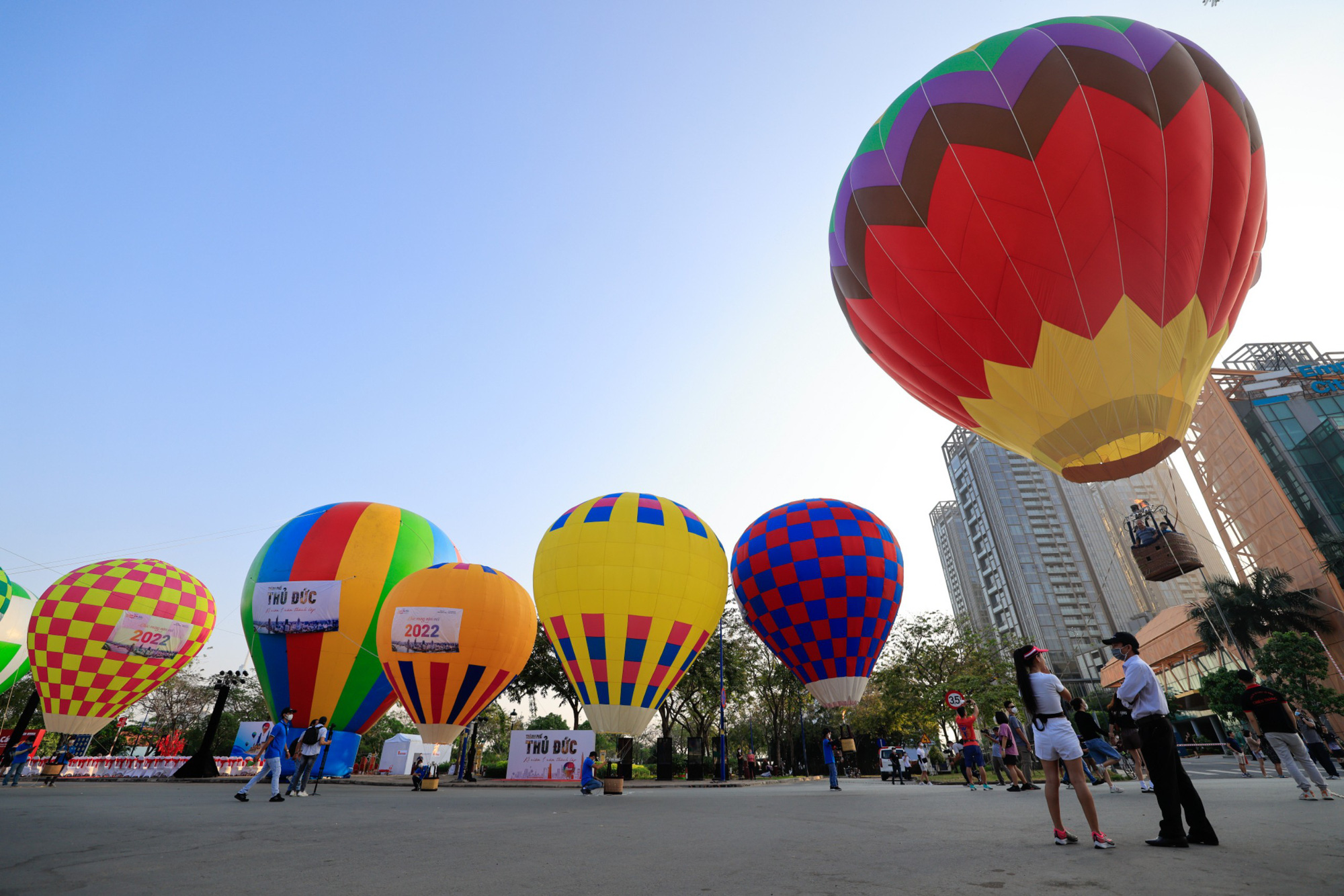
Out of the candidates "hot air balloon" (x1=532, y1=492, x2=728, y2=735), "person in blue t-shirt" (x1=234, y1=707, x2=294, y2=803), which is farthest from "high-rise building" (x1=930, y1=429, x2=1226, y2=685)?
"person in blue t-shirt" (x1=234, y1=707, x2=294, y2=803)

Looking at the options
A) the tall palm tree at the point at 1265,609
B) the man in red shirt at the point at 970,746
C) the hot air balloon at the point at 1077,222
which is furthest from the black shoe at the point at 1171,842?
the tall palm tree at the point at 1265,609

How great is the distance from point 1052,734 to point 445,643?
614 inches

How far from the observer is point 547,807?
9734 mm

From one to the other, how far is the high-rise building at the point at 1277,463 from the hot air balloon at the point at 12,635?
6333 centimetres

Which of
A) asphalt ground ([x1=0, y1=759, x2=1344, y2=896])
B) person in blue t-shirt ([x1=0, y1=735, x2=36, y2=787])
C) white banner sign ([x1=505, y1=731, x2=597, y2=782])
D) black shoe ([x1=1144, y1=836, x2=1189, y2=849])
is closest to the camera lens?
asphalt ground ([x1=0, y1=759, x2=1344, y2=896])

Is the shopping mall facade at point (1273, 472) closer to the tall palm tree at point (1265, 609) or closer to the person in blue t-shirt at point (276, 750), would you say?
the tall palm tree at point (1265, 609)

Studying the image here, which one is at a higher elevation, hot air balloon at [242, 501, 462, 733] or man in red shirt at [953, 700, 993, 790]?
hot air balloon at [242, 501, 462, 733]

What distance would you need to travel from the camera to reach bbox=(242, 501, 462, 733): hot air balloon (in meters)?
17.8

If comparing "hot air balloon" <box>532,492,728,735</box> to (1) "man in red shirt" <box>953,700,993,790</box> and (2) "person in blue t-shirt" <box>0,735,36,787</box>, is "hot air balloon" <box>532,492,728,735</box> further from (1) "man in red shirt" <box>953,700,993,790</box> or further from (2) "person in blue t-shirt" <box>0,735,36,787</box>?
(2) "person in blue t-shirt" <box>0,735,36,787</box>

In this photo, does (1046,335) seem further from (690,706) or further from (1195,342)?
(690,706)

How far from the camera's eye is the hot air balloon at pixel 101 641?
786 inches

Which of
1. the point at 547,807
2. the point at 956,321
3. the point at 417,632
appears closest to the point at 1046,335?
the point at 956,321

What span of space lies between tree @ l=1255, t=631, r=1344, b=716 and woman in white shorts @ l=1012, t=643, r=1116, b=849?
1351 inches

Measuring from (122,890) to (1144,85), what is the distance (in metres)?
13.9
